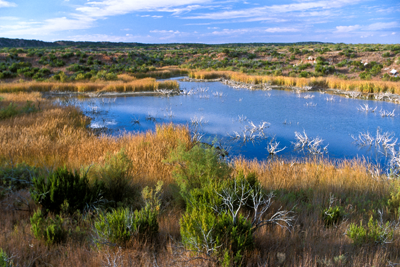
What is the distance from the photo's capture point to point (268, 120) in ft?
42.6

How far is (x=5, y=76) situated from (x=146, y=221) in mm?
29050

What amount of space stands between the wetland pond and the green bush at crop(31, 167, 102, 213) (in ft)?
10.2

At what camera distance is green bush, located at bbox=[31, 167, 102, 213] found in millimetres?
4060

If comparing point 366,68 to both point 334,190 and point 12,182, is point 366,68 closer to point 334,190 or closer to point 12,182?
point 334,190

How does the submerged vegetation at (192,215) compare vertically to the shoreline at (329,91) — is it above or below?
below

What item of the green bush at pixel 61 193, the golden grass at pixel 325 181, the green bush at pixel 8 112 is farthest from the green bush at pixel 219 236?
the green bush at pixel 8 112

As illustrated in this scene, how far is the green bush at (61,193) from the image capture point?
406 cm

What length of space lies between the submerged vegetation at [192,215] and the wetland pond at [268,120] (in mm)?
2070

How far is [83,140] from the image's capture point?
838 centimetres

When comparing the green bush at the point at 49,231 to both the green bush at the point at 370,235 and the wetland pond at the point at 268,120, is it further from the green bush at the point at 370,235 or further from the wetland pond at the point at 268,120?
the wetland pond at the point at 268,120

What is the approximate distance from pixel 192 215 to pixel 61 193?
7.41 feet

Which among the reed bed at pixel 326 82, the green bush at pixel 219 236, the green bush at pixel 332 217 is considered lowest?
the green bush at pixel 332 217

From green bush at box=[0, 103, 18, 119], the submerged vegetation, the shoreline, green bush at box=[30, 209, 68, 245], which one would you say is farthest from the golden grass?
the shoreline

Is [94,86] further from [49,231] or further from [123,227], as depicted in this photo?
[123,227]
